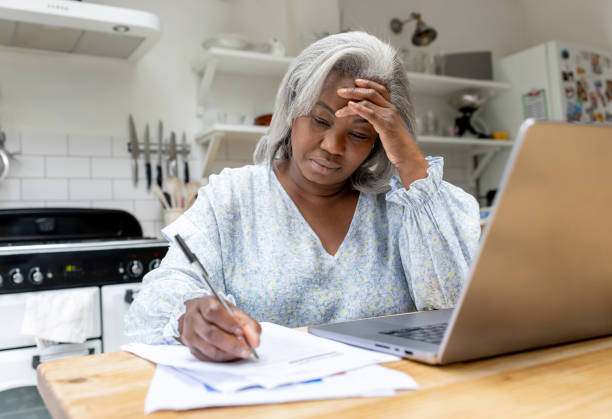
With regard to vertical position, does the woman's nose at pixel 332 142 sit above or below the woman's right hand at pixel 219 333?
above

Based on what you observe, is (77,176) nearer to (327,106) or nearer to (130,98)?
(130,98)

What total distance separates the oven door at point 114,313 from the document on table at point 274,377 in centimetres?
138

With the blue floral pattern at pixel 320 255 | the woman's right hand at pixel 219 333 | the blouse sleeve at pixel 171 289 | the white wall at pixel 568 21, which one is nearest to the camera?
the woman's right hand at pixel 219 333

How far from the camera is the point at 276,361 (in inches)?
21.5

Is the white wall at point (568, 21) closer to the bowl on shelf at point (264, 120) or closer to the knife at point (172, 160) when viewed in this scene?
the bowl on shelf at point (264, 120)

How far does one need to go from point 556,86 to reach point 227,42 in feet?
6.56

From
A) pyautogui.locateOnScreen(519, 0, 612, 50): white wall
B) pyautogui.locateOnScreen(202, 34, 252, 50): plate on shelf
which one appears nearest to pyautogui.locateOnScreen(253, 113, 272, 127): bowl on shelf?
pyautogui.locateOnScreen(202, 34, 252, 50): plate on shelf

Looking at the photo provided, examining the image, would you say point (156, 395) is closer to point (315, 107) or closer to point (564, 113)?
point (315, 107)

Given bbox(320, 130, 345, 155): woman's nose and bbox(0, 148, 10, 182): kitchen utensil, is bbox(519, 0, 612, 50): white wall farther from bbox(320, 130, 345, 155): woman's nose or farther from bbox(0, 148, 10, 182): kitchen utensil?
bbox(0, 148, 10, 182): kitchen utensil

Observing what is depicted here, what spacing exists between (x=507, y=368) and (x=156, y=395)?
1.07 ft

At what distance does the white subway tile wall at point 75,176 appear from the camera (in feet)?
7.80

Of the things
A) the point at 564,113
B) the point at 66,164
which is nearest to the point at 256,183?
the point at 66,164

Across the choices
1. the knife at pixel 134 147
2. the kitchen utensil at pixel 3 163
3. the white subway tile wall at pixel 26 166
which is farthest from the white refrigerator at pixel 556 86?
the kitchen utensil at pixel 3 163

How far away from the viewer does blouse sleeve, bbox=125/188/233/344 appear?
31.6 inches
